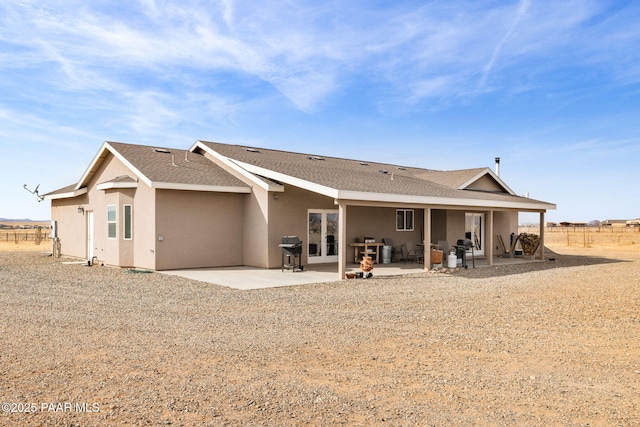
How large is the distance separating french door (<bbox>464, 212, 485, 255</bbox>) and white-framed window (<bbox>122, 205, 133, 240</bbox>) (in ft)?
42.9

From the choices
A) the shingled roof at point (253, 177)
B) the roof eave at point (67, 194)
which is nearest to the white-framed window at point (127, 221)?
the shingled roof at point (253, 177)

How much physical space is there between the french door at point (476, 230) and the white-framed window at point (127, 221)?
515 inches

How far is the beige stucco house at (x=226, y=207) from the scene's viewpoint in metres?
14.6

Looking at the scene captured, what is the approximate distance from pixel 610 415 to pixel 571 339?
289 cm

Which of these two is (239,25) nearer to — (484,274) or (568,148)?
(484,274)

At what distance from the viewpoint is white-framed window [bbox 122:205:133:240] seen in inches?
619

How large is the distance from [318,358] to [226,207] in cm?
1106

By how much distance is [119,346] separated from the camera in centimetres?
591

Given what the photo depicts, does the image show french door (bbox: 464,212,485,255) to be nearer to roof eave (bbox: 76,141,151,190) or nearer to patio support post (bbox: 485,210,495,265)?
patio support post (bbox: 485,210,495,265)

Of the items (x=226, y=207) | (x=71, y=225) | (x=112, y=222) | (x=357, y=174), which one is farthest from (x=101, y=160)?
(x=357, y=174)

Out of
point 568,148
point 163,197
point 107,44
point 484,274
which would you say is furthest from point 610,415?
point 568,148

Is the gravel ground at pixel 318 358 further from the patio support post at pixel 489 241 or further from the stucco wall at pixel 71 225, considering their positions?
the stucco wall at pixel 71 225

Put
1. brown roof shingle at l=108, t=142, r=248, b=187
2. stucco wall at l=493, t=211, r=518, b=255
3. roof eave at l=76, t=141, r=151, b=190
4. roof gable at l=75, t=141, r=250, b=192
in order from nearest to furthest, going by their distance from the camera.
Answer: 1. roof gable at l=75, t=141, r=250, b=192
2. roof eave at l=76, t=141, r=151, b=190
3. brown roof shingle at l=108, t=142, r=248, b=187
4. stucco wall at l=493, t=211, r=518, b=255

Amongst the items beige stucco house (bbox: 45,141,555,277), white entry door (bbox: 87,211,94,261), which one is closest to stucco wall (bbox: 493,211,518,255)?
beige stucco house (bbox: 45,141,555,277)
